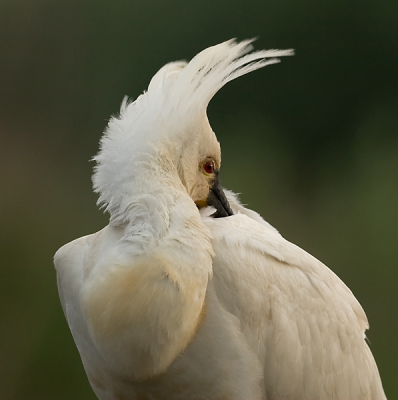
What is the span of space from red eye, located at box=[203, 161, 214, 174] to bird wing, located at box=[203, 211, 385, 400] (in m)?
0.09

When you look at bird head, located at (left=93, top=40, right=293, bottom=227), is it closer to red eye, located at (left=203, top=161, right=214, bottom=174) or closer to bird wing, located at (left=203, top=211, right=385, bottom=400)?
red eye, located at (left=203, top=161, right=214, bottom=174)

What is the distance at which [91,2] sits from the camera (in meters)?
2.11

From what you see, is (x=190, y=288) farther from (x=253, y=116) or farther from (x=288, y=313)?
(x=253, y=116)

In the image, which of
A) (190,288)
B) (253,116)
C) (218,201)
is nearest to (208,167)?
(218,201)

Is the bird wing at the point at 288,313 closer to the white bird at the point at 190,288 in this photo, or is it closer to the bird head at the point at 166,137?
the white bird at the point at 190,288

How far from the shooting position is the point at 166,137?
0.91 m

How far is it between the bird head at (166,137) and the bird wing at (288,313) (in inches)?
4.9

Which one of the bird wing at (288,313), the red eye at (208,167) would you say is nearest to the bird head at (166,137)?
the red eye at (208,167)

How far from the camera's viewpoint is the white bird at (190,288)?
2.72ft

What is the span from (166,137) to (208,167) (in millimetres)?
148

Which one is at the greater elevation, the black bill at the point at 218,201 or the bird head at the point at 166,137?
the bird head at the point at 166,137

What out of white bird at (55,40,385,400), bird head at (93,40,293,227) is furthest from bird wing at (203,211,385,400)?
bird head at (93,40,293,227)

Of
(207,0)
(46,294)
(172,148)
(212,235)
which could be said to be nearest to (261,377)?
(212,235)

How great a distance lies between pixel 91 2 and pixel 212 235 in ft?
4.85
